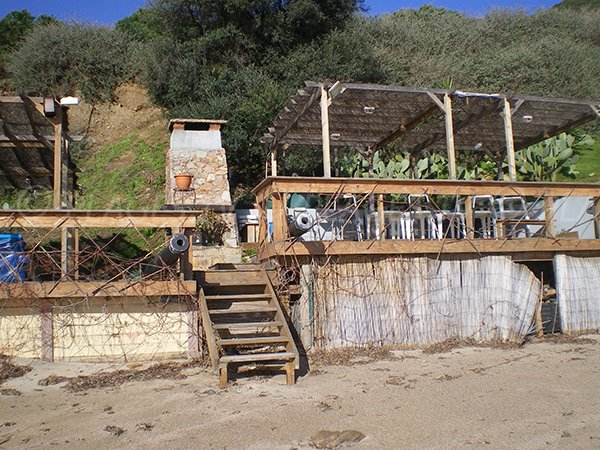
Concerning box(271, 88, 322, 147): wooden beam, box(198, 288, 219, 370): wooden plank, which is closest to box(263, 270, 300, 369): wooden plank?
box(198, 288, 219, 370): wooden plank

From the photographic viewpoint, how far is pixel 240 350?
7.09 m

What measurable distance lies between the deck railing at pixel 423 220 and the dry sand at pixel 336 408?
1528mm

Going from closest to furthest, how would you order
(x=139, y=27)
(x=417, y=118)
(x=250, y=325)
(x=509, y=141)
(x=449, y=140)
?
1. (x=250, y=325)
2. (x=449, y=140)
3. (x=509, y=141)
4. (x=417, y=118)
5. (x=139, y=27)

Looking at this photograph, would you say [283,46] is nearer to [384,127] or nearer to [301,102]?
[384,127]

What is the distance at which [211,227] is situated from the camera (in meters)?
11.8

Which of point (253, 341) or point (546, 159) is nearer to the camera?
point (253, 341)

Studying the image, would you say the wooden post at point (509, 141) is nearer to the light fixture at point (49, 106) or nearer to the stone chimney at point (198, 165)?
the stone chimney at point (198, 165)

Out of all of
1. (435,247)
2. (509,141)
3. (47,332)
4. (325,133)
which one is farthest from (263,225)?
(509,141)

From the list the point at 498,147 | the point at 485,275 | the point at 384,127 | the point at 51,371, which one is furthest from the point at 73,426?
the point at 498,147

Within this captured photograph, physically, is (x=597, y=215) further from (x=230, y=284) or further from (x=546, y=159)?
(x=546, y=159)

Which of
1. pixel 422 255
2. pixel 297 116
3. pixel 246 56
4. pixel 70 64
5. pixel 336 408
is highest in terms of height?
pixel 70 64

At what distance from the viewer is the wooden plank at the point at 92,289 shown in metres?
6.62

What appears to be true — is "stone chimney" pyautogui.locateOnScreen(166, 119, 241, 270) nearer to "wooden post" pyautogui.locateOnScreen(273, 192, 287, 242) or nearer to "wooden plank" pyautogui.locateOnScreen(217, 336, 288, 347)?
"wooden post" pyautogui.locateOnScreen(273, 192, 287, 242)

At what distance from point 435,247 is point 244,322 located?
268 centimetres
